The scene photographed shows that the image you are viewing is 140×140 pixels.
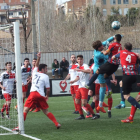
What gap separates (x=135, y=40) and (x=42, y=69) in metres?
36.9

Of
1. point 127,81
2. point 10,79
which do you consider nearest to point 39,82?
point 127,81

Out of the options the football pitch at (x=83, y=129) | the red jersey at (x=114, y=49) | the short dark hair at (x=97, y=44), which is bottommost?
the football pitch at (x=83, y=129)

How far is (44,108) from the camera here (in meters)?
10.1

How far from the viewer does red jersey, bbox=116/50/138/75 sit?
1077 centimetres

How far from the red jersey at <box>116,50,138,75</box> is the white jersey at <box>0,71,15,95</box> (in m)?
4.00

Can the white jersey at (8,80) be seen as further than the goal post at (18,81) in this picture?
Yes

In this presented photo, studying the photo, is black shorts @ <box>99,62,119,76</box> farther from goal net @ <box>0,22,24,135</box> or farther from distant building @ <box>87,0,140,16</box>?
distant building @ <box>87,0,140,16</box>

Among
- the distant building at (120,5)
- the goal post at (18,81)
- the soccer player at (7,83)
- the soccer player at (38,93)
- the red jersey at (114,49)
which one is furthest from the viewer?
the distant building at (120,5)

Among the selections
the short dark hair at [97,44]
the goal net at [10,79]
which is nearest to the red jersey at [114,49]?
the short dark hair at [97,44]

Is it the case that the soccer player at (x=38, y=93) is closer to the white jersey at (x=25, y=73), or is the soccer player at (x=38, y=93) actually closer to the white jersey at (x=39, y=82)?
the white jersey at (x=39, y=82)

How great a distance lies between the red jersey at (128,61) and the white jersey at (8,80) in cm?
400

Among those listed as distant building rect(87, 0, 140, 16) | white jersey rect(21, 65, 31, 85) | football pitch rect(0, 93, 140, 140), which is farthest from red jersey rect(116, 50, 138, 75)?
distant building rect(87, 0, 140, 16)

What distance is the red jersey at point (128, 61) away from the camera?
10766 mm

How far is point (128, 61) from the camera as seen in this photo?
35.3 feet
